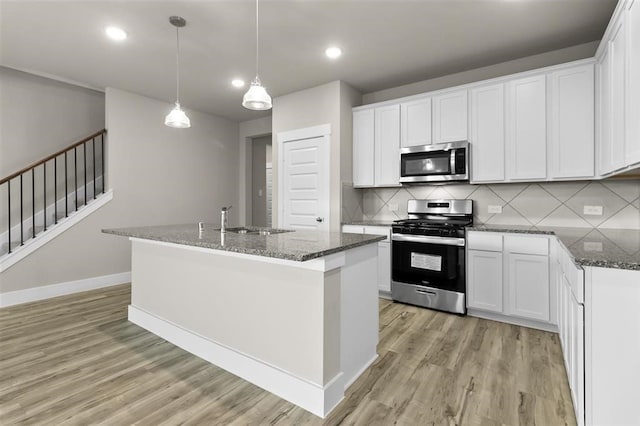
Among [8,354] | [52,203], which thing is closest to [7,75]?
[52,203]

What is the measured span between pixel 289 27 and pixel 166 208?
353 cm

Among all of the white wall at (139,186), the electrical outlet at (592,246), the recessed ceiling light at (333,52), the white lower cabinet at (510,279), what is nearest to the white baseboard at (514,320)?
the white lower cabinet at (510,279)

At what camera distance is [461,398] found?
6.20ft

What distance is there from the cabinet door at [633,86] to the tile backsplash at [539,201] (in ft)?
4.26

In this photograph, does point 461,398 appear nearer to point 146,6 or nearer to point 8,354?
point 8,354

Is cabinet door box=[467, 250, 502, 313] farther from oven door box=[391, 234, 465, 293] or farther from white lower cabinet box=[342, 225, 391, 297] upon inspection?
white lower cabinet box=[342, 225, 391, 297]

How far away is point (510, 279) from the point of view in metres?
3.01

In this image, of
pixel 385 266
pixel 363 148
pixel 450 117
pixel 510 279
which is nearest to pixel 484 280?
pixel 510 279

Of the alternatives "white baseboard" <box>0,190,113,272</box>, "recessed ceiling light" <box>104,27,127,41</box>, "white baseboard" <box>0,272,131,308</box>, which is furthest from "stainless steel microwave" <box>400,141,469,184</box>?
"white baseboard" <box>0,272,131,308</box>

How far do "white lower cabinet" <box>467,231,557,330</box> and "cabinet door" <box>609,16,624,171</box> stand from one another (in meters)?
0.89

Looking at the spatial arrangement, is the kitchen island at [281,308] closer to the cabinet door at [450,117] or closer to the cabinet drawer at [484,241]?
the cabinet drawer at [484,241]

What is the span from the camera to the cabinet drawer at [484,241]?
10.0 ft

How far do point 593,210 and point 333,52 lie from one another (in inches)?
119

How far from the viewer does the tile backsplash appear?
2.96 m
